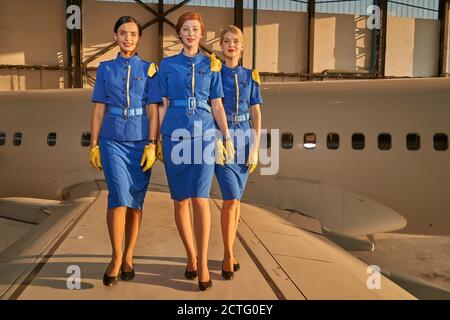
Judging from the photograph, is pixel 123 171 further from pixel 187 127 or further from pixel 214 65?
pixel 214 65

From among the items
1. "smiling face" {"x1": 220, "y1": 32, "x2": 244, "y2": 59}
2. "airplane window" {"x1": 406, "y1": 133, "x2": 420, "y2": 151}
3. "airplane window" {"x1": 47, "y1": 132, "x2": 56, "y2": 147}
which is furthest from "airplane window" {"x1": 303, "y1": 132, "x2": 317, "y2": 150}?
"airplane window" {"x1": 47, "y1": 132, "x2": 56, "y2": 147}

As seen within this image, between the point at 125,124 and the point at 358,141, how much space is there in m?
5.50

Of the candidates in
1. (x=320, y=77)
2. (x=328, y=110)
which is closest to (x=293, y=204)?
(x=328, y=110)

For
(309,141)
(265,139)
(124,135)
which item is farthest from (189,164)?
(309,141)

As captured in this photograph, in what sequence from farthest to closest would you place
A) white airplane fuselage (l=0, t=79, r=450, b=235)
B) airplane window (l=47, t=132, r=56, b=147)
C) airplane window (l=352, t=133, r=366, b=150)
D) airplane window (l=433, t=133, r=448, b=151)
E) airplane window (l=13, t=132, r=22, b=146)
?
1. airplane window (l=13, t=132, r=22, b=146)
2. airplane window (l=47, t=132, r=56, b=147)
3. airplane window (l=352, t=133, r=366, b=150)
4. white airplane fuselage (l=0, t=79, r=450, b=235)
5. airplane window (l=433, t=133, r=448, b=151)

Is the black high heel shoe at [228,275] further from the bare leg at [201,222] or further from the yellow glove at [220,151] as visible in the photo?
the yellow glove at [220,151]

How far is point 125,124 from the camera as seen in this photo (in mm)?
3320

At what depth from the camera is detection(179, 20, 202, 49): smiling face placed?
3.26 m

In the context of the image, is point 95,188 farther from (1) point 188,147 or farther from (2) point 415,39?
(2) point 415,39

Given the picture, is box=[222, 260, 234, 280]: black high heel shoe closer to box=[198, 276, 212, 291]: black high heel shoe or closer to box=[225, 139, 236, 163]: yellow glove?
box=[198, 276, 212, 291]: black high heel shoe

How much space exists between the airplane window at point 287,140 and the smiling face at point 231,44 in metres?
4.61

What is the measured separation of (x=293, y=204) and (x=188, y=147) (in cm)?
497

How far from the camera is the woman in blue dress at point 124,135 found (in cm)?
328

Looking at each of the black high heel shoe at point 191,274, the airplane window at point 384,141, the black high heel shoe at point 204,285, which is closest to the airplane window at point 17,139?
the black high heel shoe at point 191,274
